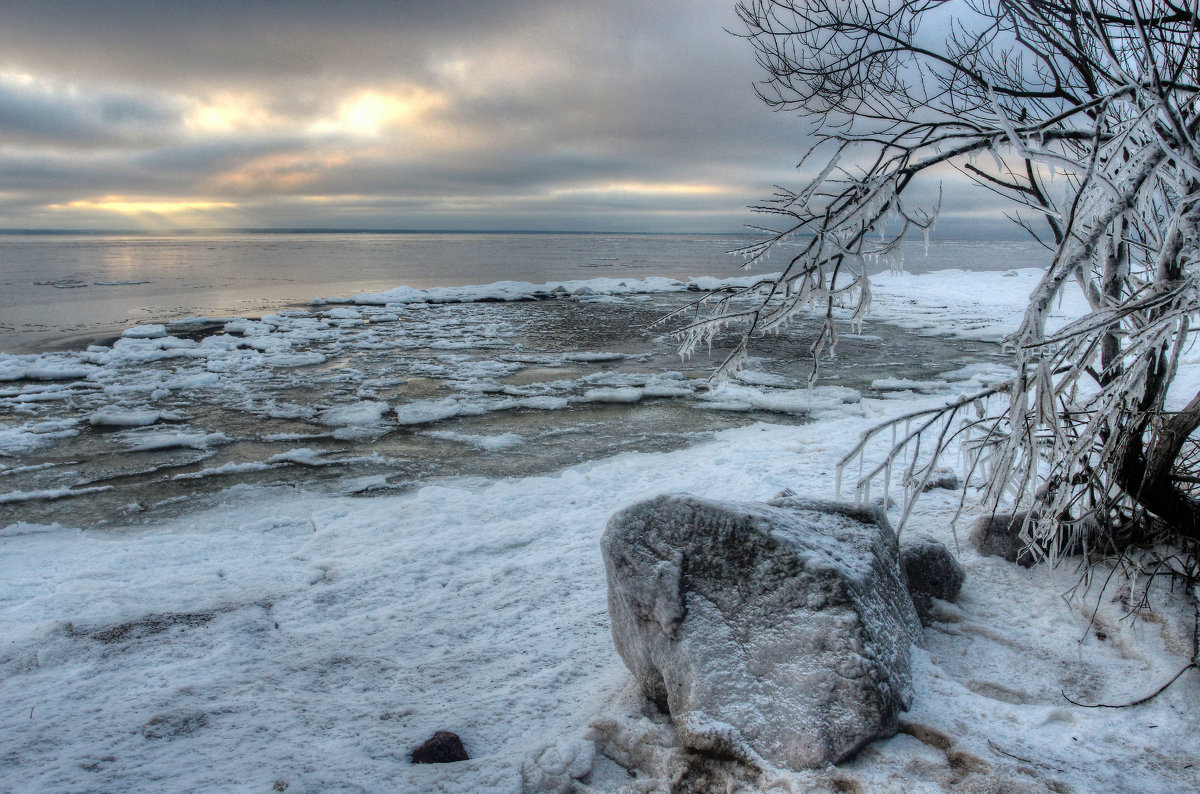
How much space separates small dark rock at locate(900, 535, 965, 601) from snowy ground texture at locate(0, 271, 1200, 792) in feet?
0.38

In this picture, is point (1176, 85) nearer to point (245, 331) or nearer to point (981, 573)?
point (981, 573)

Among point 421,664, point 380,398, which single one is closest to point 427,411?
point 380,398

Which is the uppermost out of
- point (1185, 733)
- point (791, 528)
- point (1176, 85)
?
Answer: point (1176, 85)

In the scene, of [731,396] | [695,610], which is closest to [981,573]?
[695,610]

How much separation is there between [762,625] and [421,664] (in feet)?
5.74

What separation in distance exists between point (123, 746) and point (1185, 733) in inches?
161

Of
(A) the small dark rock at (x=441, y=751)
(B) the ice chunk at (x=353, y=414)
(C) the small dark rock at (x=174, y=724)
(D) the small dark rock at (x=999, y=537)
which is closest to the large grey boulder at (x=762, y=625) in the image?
(A) the small dark rock at (x=441, y=751)

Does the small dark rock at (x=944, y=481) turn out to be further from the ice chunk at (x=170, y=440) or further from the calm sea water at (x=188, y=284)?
the ice chunk at (x=170, y=440)

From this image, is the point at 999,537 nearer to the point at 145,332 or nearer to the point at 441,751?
the point at 441,751

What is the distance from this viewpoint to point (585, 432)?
25.1 ft

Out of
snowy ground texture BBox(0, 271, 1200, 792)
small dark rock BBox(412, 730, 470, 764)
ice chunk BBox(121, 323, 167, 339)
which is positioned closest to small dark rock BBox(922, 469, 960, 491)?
snowy ground texture BBox(0, 271, 1200, 792)

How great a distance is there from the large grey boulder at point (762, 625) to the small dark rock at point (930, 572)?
379 millimetres

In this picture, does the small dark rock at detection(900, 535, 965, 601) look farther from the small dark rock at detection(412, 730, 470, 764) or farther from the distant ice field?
the small dark rock at detection(412, 730, 470, 764)

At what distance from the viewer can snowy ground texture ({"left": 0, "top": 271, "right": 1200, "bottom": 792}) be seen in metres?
2.50
